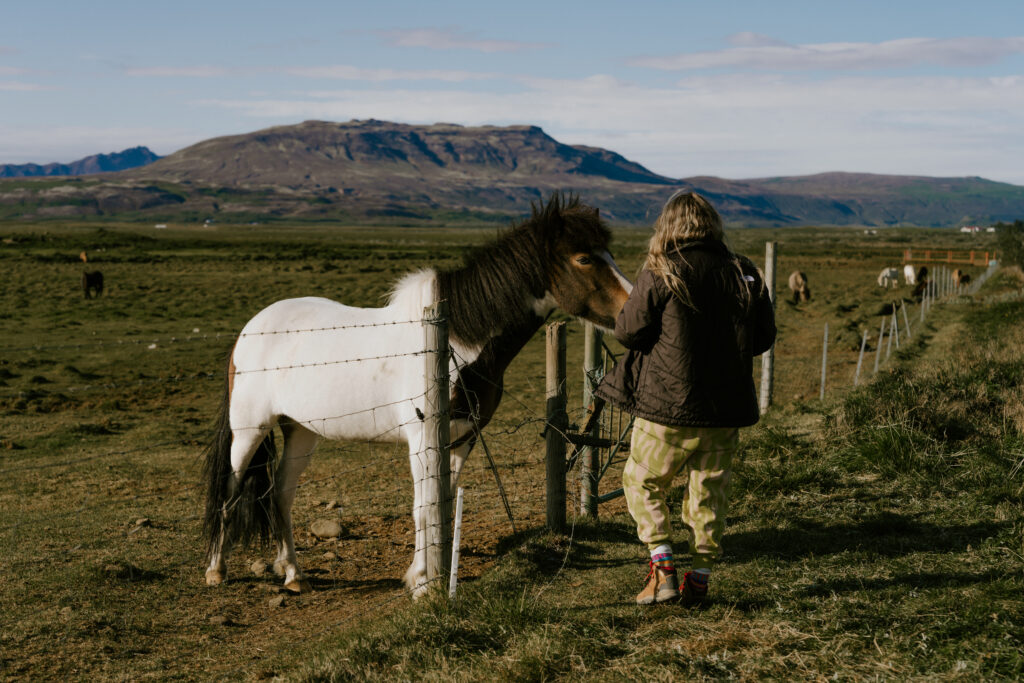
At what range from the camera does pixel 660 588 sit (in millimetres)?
3781

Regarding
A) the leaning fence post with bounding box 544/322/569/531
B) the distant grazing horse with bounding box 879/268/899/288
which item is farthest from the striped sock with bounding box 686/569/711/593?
the distant grazing horse with bounding box 879/268/899/288

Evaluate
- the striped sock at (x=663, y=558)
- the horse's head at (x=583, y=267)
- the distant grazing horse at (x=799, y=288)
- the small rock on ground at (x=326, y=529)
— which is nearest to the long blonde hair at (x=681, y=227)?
the horse's head at (x=583, y=267)

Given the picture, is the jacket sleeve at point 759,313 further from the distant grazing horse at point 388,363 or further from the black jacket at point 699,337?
the distant grazing horse at point 388,363

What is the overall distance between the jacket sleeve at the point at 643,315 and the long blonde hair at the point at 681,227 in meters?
0.07

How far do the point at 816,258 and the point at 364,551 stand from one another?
64.6 meters

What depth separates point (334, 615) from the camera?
4.83m

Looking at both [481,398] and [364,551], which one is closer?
[481,398]

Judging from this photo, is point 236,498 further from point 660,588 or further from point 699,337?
point 699,337

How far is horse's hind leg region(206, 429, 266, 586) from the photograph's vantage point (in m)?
5.41

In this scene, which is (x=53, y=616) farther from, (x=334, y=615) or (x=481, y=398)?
(x=481, y=398)

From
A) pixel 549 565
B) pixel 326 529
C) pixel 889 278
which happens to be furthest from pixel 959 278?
pixel 549 565

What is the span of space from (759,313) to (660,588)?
1.42m

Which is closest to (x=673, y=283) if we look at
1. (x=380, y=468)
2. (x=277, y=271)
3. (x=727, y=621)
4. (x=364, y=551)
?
(x=727, y=621)

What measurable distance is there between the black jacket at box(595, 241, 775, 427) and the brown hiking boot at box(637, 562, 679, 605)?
0.78m
